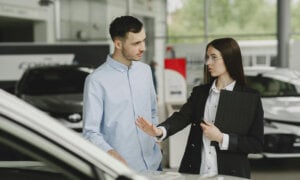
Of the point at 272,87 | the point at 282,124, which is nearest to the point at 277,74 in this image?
the point at 272,87

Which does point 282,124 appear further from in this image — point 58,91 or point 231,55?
point 231,55

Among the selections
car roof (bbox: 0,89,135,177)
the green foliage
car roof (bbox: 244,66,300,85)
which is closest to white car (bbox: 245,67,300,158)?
car roof (bbox: 244,66,300,85)

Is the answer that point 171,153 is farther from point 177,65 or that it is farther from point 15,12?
point 15,12

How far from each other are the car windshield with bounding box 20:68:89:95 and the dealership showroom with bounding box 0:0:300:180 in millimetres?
18

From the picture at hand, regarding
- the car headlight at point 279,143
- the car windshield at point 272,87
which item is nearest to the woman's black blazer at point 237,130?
the car headlight at point 279,143

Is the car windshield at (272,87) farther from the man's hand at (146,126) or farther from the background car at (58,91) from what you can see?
the man's hand at (146,126)

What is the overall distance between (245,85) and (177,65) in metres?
7.39

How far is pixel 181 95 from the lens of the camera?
9.93m

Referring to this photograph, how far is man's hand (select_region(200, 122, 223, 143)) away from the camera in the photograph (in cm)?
247

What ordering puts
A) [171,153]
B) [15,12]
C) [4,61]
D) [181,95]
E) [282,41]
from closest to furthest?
[171,153] < [181,95] < [4,61] < [282,41] < [15,12]

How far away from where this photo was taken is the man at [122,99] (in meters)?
2.59

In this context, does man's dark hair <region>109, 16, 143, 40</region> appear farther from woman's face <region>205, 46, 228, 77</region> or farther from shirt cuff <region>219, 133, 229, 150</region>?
shirt cuff <region>219, 133, 229, 150</region>

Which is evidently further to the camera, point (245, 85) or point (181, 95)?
point (181, 95)

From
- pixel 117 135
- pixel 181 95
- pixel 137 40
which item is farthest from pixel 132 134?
pixel 181 95
